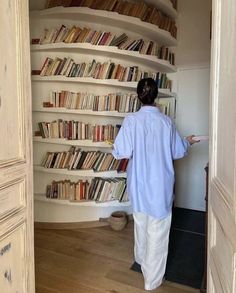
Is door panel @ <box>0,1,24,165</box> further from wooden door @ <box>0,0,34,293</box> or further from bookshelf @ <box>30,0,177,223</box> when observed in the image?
bookshelf @ <box>30,0,177,223</box>

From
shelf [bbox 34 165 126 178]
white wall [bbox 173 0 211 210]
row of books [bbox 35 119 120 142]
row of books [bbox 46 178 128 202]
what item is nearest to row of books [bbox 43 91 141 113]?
row of books [bbox 35 119 120 142]

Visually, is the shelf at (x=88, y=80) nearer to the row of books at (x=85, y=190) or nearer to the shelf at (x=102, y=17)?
the shelf at (x=102, y=17)

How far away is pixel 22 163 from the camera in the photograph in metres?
1.17

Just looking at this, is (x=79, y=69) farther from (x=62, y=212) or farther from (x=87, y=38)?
(x=62, y=212)

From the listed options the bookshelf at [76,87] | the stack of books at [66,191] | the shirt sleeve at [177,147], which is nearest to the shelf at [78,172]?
the bookshelf at [76,87]

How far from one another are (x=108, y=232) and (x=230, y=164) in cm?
238

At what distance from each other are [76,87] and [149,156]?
1448 mm

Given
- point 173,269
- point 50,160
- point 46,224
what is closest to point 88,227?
point 46,224

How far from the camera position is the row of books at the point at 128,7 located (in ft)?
9.18

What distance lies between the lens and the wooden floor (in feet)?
6.37

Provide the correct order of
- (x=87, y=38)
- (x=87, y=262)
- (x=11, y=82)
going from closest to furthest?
(x=11, y=82)
(x=87, y=262)
(x=87, y=38)

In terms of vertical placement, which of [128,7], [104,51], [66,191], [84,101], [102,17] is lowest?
[66,191]

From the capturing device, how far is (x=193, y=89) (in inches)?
140

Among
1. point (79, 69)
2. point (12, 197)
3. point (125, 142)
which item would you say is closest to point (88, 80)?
point (79, 69)
